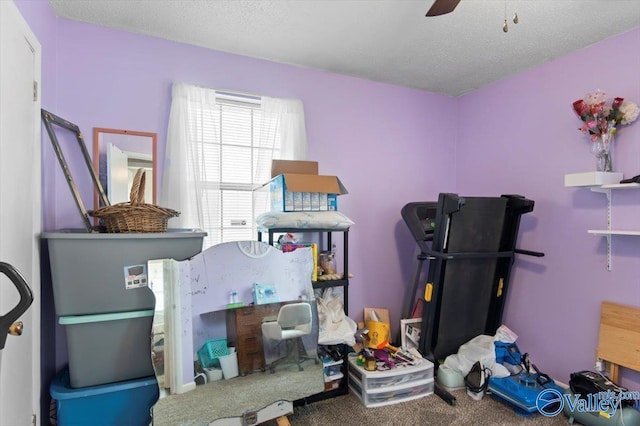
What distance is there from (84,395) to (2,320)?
107cm

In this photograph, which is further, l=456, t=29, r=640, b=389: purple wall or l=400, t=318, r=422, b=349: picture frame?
l=400, t=318, r=422, b=349: picture frame

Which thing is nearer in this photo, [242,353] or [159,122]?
[242,353]

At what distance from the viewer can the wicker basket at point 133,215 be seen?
5.74ft

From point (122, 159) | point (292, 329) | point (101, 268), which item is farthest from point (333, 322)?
point (122, 159)

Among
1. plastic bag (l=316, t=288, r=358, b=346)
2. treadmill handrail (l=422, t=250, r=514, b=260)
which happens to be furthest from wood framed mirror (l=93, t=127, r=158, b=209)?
treadmill handrail (l=422, t=250, r=514, b=260)

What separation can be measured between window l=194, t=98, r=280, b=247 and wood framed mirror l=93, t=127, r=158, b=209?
32 centimetres

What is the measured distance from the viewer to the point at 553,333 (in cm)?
260

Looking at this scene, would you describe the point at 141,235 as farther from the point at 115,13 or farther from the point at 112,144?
the point at 115,13

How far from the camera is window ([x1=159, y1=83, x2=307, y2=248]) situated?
2.35 metres

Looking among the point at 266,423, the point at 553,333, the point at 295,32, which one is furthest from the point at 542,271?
the point at 295,32

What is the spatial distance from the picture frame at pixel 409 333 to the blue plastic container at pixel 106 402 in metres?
1.83

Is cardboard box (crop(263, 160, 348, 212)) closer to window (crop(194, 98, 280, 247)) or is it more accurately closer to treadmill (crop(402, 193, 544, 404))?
window (crop(194, 98, 280, 247))

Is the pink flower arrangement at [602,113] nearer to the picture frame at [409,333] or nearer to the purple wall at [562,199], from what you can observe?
the purple wall at [562,199]

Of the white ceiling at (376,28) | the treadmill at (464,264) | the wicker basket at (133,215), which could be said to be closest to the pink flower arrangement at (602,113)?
the white ceiling at (376,28)
